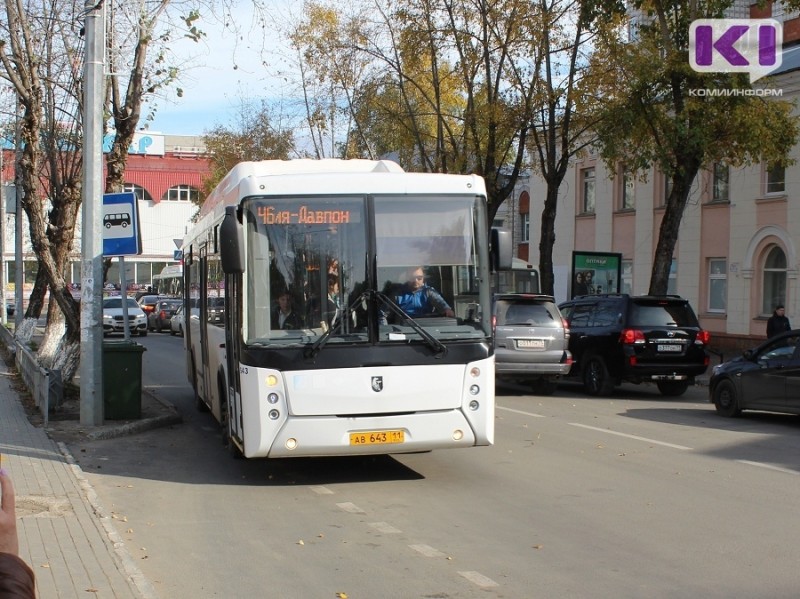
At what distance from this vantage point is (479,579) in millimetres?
6602

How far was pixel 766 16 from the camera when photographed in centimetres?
3281

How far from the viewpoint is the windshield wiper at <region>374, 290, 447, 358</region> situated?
31.6 feet

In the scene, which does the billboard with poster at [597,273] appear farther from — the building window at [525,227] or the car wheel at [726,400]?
the building window at [525,227]

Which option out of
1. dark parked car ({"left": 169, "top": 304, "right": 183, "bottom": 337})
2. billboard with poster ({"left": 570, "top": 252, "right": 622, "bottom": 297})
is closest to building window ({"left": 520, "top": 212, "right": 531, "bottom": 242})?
dark parked car ({"left": 169, "top": 304, "right": 183, "bottom": 337})

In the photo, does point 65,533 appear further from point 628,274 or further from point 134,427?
point 628,274

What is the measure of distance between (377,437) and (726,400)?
8.22m

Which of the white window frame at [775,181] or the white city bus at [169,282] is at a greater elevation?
the white window frame at [775,181]

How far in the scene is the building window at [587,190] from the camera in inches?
1547

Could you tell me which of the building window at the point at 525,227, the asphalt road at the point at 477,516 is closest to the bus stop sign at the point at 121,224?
the asphalt road at the point at 477,516

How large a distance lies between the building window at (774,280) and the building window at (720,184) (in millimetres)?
2494

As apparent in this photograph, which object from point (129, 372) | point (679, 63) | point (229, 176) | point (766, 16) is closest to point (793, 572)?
point (229, 176)

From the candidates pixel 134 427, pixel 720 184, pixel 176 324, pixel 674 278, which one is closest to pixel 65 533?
→ pixel 134 427

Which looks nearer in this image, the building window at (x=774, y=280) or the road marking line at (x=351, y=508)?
the road marking line at (x=351, y=508)

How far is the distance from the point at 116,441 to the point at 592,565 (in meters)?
7.88
